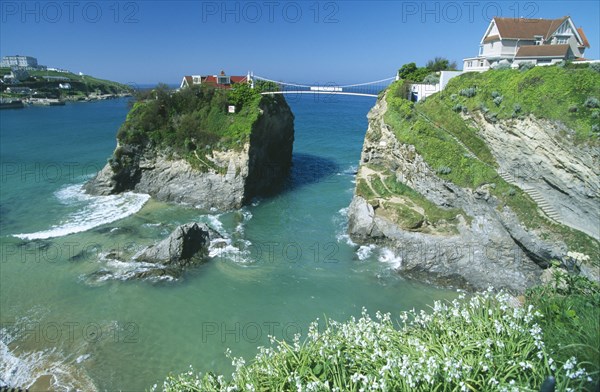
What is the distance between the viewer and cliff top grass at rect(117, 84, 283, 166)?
1473 inches

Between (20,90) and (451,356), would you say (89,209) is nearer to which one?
(451,356)

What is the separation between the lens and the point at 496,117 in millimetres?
27797

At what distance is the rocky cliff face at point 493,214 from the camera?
74.7ft

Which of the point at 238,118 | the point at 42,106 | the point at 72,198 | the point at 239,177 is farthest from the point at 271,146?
the point at 42,106

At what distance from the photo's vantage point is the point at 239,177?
3578cm

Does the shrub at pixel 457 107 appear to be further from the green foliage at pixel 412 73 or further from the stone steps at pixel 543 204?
the green foliage at pixel 412 73

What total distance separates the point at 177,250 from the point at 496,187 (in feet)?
73.9

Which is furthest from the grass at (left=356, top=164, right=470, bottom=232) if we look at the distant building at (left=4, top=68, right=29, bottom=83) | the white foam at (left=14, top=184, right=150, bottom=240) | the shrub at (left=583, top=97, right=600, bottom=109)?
the distant building at (left=4, top=68, right=29, bottom=83)

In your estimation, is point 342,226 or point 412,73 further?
point 412,73

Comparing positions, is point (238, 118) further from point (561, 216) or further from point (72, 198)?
point (561, 216)

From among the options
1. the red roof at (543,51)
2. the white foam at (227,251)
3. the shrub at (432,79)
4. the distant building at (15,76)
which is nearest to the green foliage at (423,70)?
the shrub at (432,79)

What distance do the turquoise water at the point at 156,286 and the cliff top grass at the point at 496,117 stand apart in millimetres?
7985

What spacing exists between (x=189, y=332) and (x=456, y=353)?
618 inches

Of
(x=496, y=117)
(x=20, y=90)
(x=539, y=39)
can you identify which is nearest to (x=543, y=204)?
(x=496, y=117)
